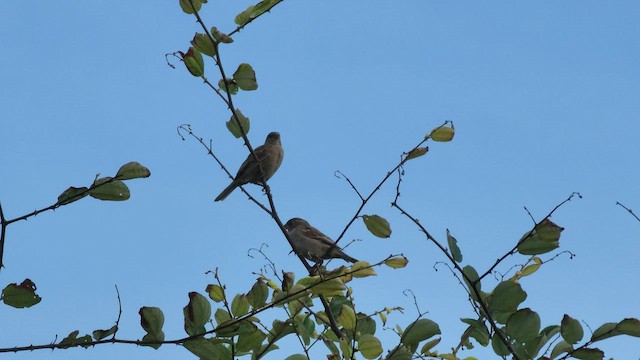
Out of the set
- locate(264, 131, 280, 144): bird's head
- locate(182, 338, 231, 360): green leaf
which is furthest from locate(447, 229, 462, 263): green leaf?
locate(264, 131, 280, 144): bird's head

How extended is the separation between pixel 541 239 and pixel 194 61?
162 centimetres

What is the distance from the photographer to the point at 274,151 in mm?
9180

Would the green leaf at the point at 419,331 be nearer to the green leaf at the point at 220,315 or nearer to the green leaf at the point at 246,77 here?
the green leaf at the point at 220,315

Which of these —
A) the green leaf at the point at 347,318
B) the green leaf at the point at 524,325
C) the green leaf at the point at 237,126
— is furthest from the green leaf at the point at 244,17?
the green leaf at the point at 524,325

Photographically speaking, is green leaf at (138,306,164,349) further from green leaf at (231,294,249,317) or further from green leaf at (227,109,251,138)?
green leaf at (227,109,251,138)

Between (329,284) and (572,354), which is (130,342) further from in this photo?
(572,354)

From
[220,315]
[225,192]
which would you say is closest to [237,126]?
[220,315]

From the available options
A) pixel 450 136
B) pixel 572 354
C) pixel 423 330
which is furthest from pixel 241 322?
pixel 450 136

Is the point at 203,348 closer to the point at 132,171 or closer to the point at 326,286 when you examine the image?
the point at 326,286

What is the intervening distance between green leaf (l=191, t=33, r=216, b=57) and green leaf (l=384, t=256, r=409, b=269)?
3.83 feet

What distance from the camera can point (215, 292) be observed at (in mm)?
2906

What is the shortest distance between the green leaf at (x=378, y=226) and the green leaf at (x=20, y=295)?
134cm

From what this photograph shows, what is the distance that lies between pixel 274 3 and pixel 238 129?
2.94 feet

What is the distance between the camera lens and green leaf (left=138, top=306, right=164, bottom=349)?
2393 mm
